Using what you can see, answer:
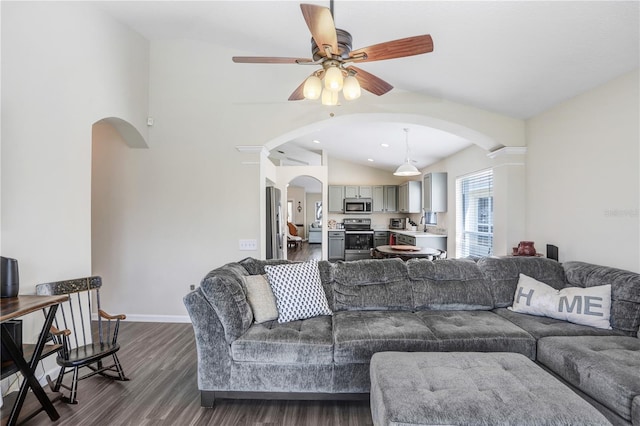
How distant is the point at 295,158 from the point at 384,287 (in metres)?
6.88

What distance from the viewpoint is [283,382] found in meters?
2.14

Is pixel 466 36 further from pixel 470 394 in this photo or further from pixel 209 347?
pixel 209 347

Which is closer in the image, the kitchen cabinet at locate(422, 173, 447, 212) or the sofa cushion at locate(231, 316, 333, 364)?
the sofa cushion at locate(231, 316, 333, 364)

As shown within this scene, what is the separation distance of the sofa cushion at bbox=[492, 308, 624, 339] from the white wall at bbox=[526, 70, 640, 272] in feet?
2.23

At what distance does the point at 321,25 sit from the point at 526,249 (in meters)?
3.20

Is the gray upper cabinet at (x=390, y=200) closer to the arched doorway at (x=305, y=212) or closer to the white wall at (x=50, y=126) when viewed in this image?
the arched doorway at (x=305, y=212)

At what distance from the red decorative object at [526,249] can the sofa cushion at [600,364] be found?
136cm

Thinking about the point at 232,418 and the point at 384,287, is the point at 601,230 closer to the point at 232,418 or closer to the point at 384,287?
the point at 384,287

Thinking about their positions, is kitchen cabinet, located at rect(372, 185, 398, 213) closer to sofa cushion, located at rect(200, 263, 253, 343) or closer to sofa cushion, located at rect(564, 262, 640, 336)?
sofa cushion, located at rect(564, 262, 640, 336)

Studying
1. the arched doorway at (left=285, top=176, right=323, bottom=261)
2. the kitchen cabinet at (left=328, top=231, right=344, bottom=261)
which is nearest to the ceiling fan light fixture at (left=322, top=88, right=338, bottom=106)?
the kitchen cabinet at (left=328, top=231, right=344, bottom=261)

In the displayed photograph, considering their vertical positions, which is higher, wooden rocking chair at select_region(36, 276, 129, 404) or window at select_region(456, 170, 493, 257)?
window at select_region(456, 170, 493, 257)

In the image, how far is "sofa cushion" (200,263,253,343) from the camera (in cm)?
216

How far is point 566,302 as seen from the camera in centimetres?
247

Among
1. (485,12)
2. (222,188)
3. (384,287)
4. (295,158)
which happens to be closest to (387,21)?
(485,12)
